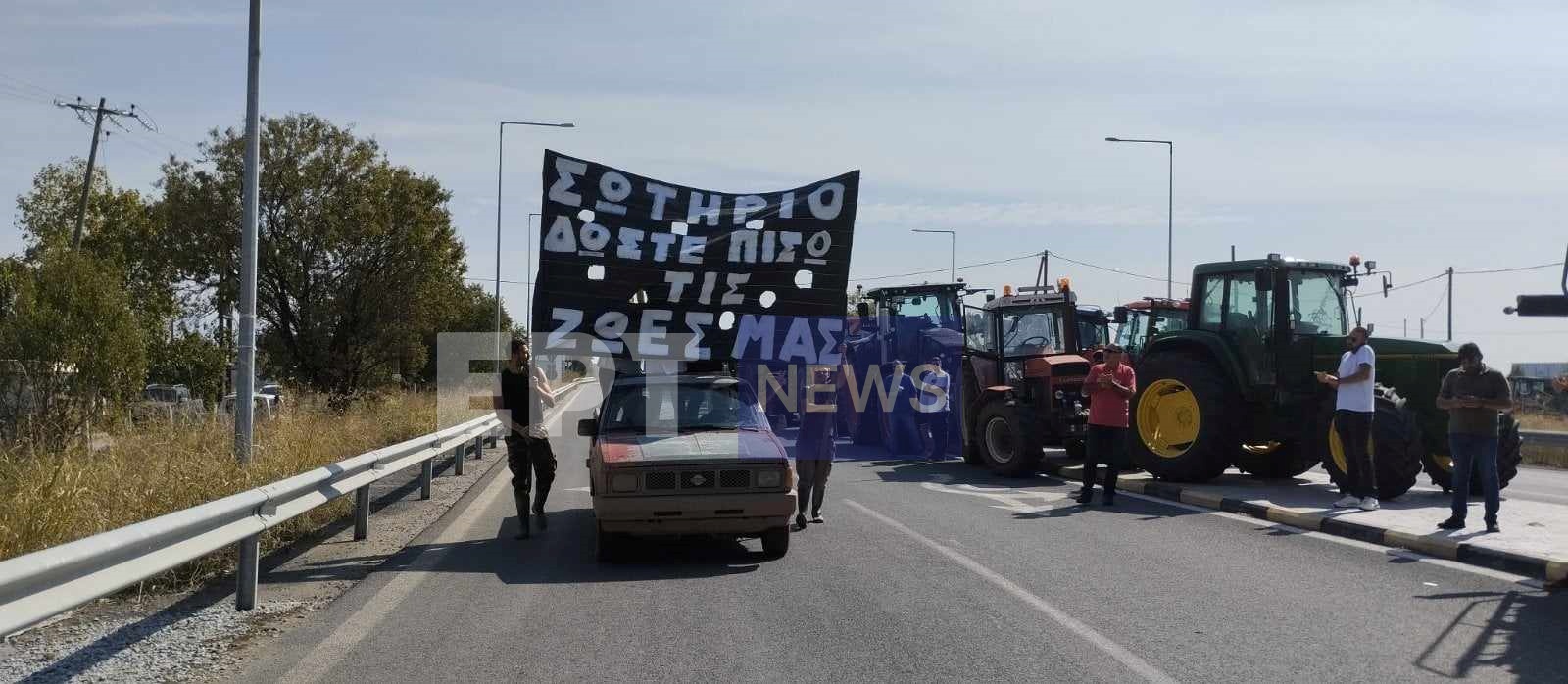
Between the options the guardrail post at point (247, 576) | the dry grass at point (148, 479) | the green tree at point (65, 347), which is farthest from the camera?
the green tree at point (65, 347)

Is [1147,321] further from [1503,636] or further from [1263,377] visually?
[1503,636]

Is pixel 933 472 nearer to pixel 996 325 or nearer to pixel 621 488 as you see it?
pixel 996 325

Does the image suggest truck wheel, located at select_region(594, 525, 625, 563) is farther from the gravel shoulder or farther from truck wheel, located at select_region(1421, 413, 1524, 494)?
truck wheel, located at select_region(1421, 413, 1524, 494)

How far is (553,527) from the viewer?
1205 centimetres

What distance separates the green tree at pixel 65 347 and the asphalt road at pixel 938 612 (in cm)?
739

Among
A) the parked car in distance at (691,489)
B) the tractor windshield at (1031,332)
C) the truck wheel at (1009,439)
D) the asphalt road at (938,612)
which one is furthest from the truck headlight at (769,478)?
the tractor windshield at (1031,332)

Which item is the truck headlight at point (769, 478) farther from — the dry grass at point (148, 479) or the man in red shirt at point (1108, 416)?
the man in red shirt at point (1108, 416)

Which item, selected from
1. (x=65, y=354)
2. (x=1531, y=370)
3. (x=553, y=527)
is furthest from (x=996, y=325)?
(x=1531, y=370)

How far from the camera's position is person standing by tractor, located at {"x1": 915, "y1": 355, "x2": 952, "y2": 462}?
1986cm

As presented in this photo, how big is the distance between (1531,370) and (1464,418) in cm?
8980

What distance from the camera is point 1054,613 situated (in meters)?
7.50

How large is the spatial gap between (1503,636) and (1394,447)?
6.08 metres

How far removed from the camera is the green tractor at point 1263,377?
1353cm

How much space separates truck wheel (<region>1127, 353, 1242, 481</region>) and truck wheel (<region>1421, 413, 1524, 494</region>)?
78.9 inches
